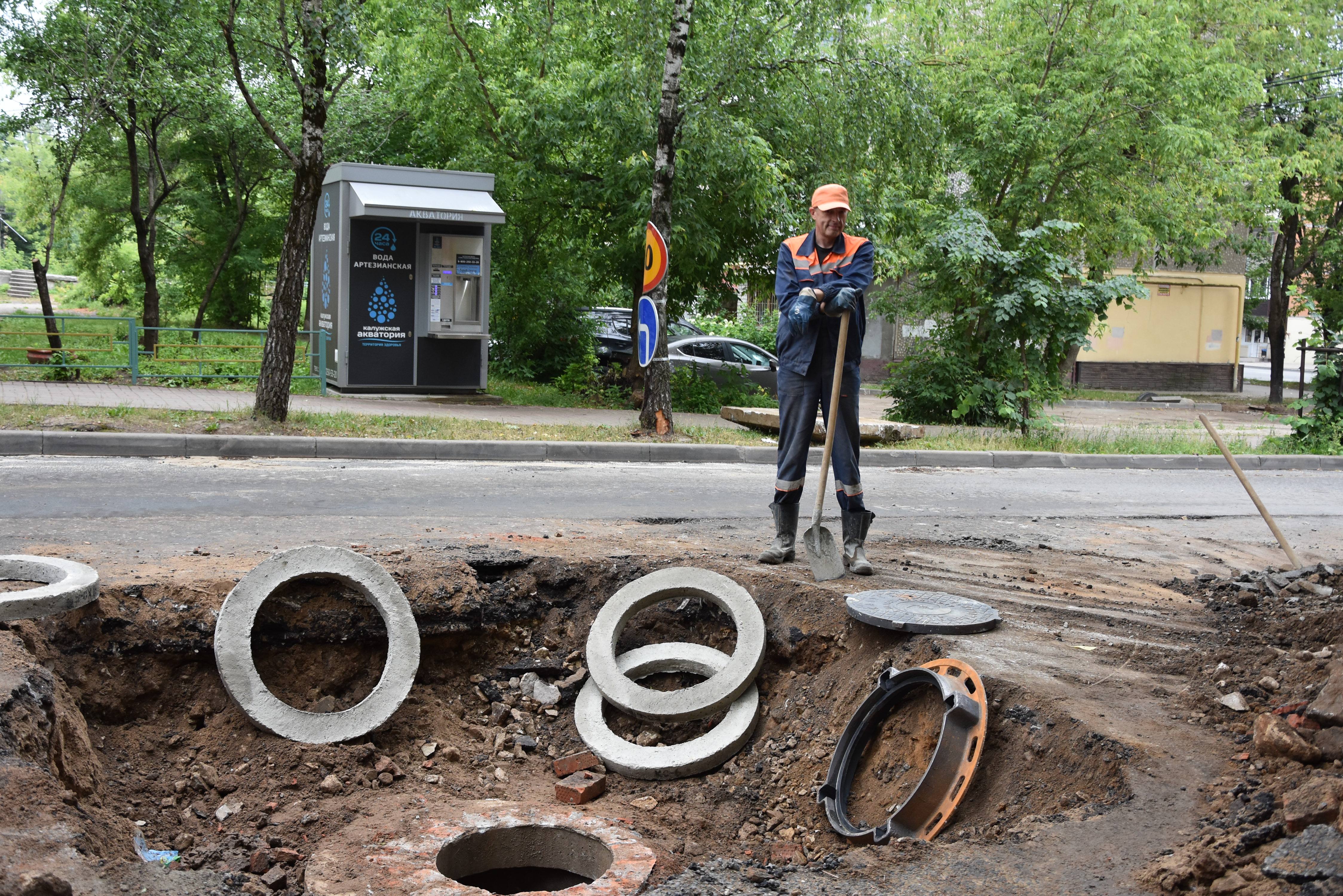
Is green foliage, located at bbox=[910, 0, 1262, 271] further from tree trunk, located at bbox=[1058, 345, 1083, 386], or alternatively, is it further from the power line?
tree trunk, located at bbox=[1058, 345, 1083, 386]

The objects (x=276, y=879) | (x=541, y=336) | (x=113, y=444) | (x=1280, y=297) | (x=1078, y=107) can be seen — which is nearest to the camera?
(x=276, y=879)

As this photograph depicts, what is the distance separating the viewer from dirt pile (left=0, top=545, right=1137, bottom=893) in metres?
3.60

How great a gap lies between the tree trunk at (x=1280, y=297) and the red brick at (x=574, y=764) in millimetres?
25157

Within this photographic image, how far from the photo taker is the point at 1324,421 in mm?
14375

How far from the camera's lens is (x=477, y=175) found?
1580 cm

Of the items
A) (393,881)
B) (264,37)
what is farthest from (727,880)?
(264,37)

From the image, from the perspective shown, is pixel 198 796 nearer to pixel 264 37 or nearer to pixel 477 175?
pixel 264 37

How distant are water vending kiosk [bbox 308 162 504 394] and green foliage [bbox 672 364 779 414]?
306 centimetres

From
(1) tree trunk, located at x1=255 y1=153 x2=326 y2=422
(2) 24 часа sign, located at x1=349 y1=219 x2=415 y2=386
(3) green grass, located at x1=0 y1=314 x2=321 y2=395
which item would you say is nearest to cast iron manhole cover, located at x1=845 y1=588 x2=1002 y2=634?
(1) tree trunk, located at x1=255 y1=153 x2=326 y2=422

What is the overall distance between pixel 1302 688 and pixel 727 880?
211 centimetres

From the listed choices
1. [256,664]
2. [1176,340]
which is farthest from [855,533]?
[1176,340]

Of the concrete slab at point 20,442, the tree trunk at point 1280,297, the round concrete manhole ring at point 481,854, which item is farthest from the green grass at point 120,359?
the tree trunk at point 1280,297

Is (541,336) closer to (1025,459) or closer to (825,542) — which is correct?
(1025,459)

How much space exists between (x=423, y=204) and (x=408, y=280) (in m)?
1.21
